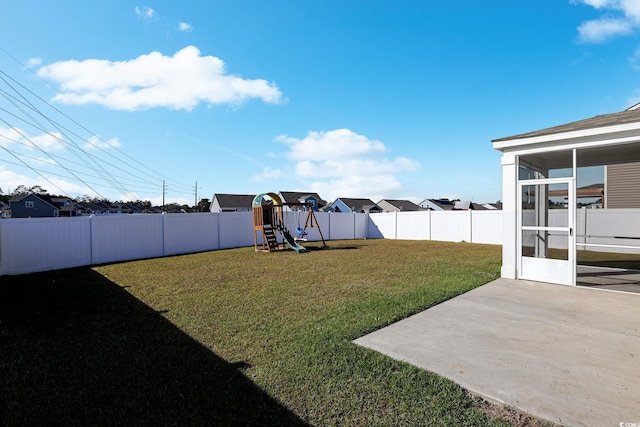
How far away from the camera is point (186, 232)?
42.7ft

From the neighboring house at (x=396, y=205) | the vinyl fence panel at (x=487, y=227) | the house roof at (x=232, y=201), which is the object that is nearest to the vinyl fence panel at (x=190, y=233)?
the vinyl fence panel at (x=487, y=227)

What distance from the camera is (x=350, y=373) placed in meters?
2.84

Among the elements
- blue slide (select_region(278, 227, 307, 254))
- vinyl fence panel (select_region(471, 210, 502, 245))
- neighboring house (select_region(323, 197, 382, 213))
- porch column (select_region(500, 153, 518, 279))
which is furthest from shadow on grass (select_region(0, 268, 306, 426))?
neighboring house (select_region(323, 197, 382, 213))

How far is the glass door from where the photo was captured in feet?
21.6

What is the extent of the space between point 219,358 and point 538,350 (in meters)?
3.40

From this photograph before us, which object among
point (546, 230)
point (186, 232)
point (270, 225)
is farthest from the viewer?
point (270, 225)

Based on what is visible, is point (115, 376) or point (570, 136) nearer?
point (115, 376)

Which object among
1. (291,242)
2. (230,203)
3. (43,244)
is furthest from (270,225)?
(230,203)

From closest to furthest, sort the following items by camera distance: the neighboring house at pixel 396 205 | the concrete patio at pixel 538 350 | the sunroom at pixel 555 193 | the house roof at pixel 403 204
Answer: the concrete patio at pixel 538 350
the sunroom at pixel 555 193
the neighboring house at pixel 396 205
the house roof at pixel 403 204

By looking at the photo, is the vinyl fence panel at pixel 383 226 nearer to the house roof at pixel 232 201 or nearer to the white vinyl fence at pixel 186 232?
the white vinyl fence at pixel 186 232

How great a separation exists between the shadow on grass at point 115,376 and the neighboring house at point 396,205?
171 ft

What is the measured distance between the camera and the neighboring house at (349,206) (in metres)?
51.5

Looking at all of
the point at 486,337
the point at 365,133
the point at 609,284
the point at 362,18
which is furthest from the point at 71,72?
the point at 609,284

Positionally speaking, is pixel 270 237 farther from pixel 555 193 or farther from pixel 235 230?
pixel 555 193
